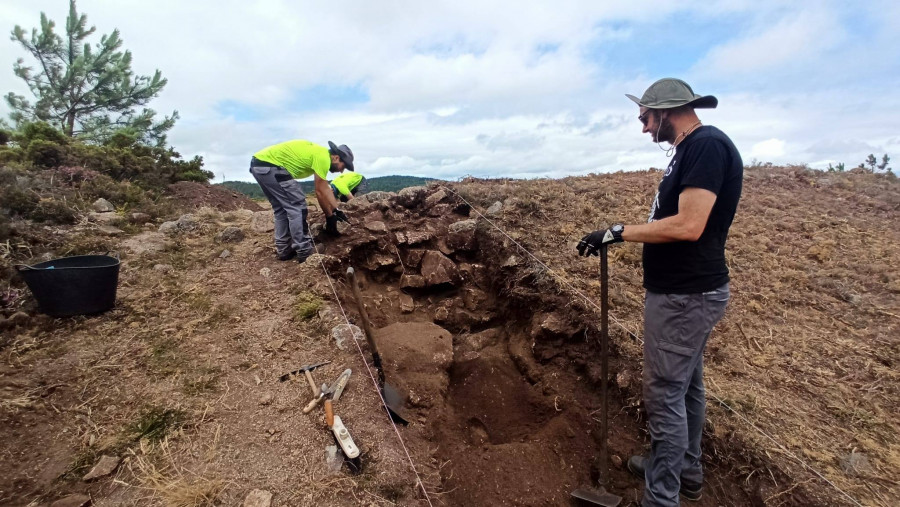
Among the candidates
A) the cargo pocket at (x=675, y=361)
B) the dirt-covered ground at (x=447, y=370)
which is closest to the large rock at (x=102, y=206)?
the dirt-covered ground at (x=447, y=370)

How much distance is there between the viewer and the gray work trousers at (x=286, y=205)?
18.1ft

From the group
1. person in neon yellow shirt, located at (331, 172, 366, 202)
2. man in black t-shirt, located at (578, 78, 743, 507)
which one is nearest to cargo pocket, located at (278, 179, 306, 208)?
person in neon yellow shirt, located at (331, 172, 366, 202)

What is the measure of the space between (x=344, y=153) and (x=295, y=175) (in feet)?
2.31

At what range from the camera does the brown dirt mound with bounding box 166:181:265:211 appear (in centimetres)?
913

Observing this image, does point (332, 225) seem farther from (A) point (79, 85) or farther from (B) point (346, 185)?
(A) point (79, 85)

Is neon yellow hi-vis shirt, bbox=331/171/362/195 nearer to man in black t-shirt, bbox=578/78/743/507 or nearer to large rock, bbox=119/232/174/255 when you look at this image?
large rock, bbox=119/232/174/255

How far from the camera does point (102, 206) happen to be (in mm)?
7148

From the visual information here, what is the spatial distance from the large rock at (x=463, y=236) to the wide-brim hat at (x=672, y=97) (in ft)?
13.5

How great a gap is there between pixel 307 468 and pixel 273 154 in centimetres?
398

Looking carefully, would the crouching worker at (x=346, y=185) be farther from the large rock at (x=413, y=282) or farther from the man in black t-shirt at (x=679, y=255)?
the man in black t-shirt at (x=679, y=255)

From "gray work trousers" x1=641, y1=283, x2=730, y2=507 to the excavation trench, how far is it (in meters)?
0.56

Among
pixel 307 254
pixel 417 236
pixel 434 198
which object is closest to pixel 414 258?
pixel 417 236

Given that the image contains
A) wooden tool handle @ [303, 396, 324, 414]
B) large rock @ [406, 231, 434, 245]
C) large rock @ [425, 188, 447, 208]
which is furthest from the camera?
large rock @ [425, 188, 447, 208]

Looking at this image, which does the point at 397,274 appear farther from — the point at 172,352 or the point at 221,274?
the point at 172,352
